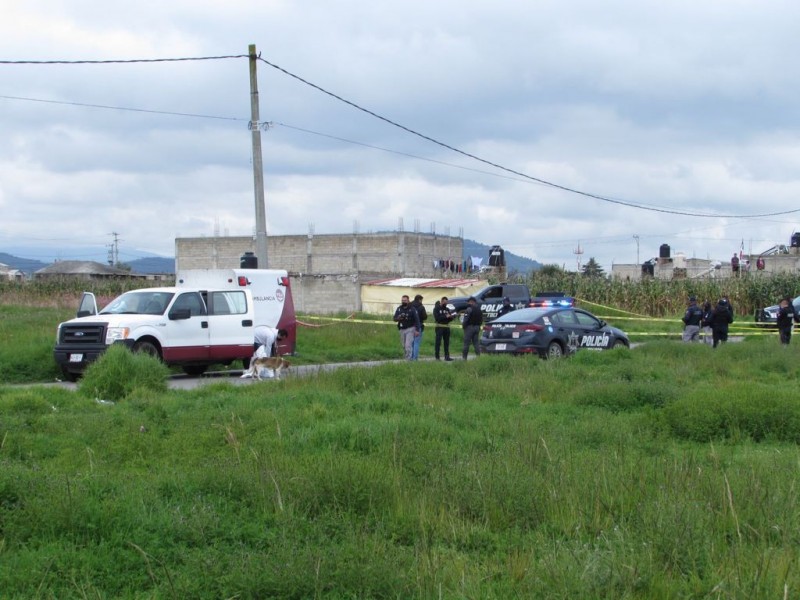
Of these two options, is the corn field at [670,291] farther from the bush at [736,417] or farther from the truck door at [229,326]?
the bush at [736,417]

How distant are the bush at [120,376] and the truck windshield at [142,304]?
187 inches

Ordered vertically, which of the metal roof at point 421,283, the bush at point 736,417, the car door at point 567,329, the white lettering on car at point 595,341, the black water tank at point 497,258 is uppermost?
the black water tank at point 497,258

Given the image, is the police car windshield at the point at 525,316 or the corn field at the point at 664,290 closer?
the police car windshield at the point at 525,316

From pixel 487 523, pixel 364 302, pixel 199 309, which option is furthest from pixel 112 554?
pixel 364 302

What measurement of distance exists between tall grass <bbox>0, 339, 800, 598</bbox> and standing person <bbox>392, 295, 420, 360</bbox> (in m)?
11.0

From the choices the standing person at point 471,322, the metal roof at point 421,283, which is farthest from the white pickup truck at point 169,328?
the metal roof at point 421,283

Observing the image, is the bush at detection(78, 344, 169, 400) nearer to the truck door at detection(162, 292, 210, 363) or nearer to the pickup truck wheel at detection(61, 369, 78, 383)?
the truck door at detection(162, 292, 210, 363)

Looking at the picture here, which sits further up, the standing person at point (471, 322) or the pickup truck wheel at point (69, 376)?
the standing person at point (471, 322)

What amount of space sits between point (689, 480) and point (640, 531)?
1.59 meters

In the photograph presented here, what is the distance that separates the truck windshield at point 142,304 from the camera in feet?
66.8

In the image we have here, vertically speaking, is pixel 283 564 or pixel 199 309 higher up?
pixel 199 309

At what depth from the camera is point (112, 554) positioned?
20.2 ft

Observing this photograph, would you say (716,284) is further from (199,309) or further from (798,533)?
(798,533)

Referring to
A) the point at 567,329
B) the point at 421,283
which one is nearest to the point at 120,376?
the point at 567,329
